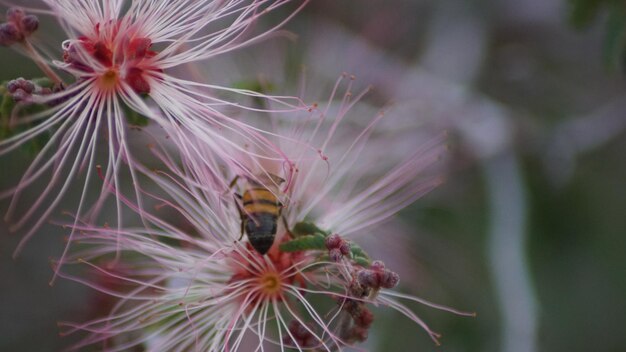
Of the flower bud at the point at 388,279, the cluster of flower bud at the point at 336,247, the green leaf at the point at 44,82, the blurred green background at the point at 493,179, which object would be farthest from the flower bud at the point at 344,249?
the blurred green background at the point at 493,179

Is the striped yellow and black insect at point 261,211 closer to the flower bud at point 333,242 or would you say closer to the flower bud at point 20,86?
the flower bud at point 333,242

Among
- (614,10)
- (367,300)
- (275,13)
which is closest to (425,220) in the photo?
(275,13)

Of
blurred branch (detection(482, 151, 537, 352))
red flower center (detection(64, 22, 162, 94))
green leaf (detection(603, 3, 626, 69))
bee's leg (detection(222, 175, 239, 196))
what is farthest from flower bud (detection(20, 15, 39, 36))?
blurred branch (detection(482, 151, 537, 352))

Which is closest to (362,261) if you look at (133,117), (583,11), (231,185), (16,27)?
(231,185)

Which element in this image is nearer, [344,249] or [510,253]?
[344,249]

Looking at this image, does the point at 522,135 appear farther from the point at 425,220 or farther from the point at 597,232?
the point at 597,232

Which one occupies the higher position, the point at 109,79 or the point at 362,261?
the point at 109,79

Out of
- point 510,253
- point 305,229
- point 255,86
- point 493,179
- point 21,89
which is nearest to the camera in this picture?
point 21,89

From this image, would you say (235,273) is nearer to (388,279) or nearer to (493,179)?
(388,279)
